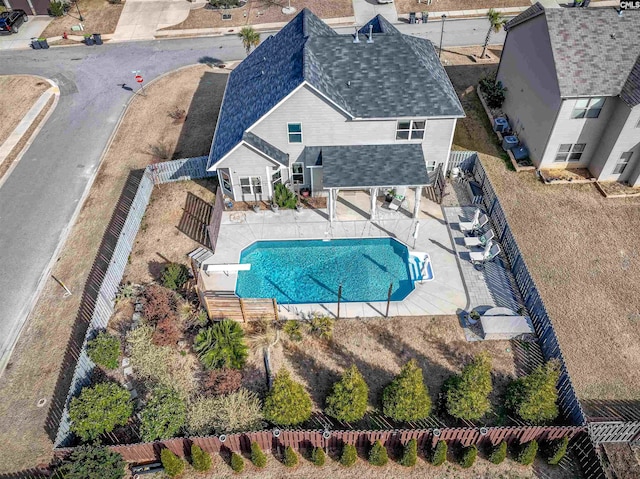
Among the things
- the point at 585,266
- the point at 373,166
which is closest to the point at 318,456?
the point at 373,166

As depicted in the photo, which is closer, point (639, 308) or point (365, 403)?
point (365, 403)

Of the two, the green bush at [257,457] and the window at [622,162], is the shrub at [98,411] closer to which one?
the green bush at [257,457]

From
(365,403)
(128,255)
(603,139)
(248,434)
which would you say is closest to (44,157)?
(128,255)

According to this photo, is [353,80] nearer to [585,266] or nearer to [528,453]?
[585,266]

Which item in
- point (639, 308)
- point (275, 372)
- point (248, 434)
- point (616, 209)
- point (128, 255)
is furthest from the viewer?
point (616, 209)

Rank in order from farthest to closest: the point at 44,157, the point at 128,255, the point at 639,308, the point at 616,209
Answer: the point at 44,157 < the point at 616,209 < the point at 128,255 < the point at 639,308

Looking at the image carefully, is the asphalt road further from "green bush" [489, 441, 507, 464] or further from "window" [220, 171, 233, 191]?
"green bush" [489, 441, 507, 464]

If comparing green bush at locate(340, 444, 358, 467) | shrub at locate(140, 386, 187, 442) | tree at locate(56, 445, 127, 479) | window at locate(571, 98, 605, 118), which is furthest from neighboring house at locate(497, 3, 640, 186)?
tree at locate(56, 445, 127, 479)

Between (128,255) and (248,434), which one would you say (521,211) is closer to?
(248,434)
